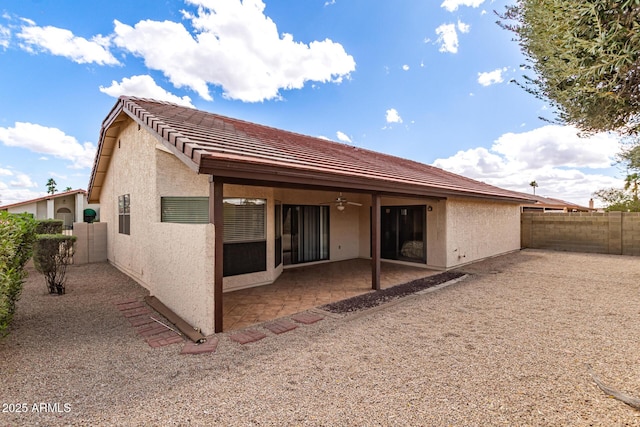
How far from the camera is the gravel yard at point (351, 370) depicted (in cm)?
295

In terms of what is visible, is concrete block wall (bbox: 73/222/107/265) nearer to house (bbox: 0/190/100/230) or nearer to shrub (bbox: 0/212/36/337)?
shrub (bbox: 0/212/36/337)

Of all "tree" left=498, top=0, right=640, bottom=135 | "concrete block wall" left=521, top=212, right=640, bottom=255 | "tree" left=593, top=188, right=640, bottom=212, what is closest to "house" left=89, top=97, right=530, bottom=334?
"concrete block wall" left=521, top=212, right=640, bottom=255

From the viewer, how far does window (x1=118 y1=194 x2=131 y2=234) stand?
9698 mm

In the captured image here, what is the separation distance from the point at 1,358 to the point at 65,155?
26.0 meters

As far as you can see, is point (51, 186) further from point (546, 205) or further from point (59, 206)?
point (546, 205)

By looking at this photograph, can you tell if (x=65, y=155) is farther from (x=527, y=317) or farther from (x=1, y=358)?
(x=527, y=317)

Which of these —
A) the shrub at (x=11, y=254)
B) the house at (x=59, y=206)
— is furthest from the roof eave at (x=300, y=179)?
the house at (x=59, y=206)

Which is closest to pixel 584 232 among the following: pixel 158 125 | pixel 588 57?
pixel 588 57

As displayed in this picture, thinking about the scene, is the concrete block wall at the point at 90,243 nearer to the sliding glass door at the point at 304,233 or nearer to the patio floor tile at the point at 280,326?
the sliding glass door at the point at 304,233


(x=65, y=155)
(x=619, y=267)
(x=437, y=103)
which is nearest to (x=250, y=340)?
(x=619, y=267)

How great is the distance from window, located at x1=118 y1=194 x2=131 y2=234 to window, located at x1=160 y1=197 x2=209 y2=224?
3352mm

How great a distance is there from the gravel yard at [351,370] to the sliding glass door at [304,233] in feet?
17.5

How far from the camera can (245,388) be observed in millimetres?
3395

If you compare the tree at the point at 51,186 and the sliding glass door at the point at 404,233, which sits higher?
the tree at the point at 51,186
